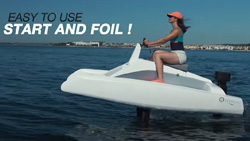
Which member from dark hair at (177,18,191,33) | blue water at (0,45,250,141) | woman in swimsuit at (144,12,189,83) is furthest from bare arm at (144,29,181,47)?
blue water at (0,45,250,141)

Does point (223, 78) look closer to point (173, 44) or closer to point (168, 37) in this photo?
point (173, 44)

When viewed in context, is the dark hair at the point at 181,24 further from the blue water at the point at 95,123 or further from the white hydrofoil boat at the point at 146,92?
the blue water at the point at 95,123

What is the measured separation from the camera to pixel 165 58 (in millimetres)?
6961

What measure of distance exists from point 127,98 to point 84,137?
1120mm

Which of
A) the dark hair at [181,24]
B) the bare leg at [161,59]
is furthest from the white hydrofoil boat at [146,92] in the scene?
the dark hair at [181,24]

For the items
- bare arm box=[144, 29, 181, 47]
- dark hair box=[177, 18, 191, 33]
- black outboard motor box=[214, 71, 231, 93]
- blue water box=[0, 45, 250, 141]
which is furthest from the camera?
black outboard motor box=[214, 71, 231, 93]

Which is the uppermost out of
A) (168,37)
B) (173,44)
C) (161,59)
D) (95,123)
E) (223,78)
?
(168,37)

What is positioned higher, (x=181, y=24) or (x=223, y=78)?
(x=181, y=24)

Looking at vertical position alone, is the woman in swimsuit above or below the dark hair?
below

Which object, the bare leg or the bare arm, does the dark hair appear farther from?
the bare leg

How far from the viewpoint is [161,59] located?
6.93m

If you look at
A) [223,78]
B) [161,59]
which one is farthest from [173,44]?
[223,78]

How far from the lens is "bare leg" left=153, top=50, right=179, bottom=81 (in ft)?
22.5

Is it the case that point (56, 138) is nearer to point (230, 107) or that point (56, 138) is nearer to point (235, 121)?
point (230, 107)
